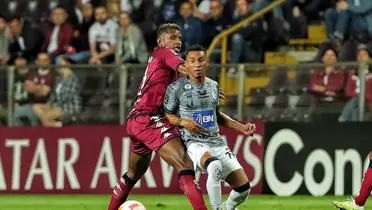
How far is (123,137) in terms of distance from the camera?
17062 millimetres

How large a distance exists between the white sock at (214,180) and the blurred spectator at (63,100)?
20.7ft

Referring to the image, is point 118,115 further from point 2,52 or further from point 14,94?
point 2,52

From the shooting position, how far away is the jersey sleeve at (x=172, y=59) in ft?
35.4

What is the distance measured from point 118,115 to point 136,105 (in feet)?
17.5

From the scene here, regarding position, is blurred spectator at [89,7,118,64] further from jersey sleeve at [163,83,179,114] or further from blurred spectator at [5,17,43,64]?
jersey sleeve at [163,83,179,114]

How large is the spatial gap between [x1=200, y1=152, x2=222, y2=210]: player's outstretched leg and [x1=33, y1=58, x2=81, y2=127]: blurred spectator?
6268 millimetres

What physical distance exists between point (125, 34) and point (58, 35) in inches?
54.8

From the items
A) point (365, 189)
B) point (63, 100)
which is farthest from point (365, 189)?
point (63, 100)

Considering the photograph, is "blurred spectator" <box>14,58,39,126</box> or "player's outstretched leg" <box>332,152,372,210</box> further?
"blurred spectator" <box>14,58,39,126</box>

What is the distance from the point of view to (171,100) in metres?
11.1

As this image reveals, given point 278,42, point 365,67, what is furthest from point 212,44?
point 365,67

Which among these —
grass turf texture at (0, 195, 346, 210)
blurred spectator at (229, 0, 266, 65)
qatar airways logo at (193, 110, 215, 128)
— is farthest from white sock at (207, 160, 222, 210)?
blurred spectator at (229, 0, 266, 65)

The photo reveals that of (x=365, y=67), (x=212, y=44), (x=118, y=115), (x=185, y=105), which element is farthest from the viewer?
(x=212, y=44)

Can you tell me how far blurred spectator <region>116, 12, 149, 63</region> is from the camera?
61.0ft
